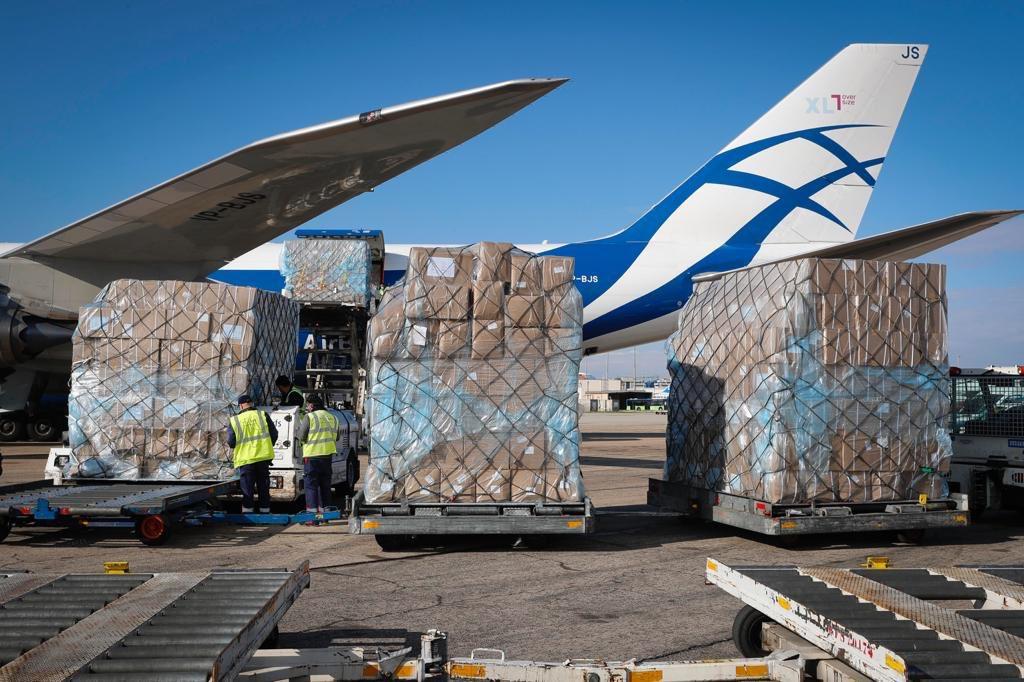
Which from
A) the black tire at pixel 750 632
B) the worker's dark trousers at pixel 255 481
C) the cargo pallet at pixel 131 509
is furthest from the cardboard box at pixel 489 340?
the black tire at pixel 750 632

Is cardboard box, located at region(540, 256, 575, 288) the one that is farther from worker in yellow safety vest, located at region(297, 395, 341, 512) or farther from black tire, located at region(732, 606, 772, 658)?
black tire, located at region(732, 606, 772, 658)

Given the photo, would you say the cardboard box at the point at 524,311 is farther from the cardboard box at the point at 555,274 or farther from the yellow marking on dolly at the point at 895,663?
the yellow marking on dolly at the point at 895,663

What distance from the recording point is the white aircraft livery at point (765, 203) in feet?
57.9

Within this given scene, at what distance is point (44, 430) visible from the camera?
24.8m

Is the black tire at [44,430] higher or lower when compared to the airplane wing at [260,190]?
lower

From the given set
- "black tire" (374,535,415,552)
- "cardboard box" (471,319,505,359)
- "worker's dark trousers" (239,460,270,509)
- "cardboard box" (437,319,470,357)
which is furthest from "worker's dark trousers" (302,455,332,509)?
"cardboard box" (471,319,505,359)

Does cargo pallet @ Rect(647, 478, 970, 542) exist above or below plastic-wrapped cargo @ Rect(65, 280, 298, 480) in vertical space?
below

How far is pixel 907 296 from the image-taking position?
9531 mm

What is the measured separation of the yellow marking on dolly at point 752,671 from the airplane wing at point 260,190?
8645 millimetres

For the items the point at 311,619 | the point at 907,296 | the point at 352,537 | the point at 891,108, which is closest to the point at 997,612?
the point at 311,619

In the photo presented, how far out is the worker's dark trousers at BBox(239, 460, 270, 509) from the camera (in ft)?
34.2

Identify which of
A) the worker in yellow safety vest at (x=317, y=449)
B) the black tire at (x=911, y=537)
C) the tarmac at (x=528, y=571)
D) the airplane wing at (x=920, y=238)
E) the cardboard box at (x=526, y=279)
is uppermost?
the airplane wing at (x=920, y=238)

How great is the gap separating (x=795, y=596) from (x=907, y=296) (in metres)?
6.07

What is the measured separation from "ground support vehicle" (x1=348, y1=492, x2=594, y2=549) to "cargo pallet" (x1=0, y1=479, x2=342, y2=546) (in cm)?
146
